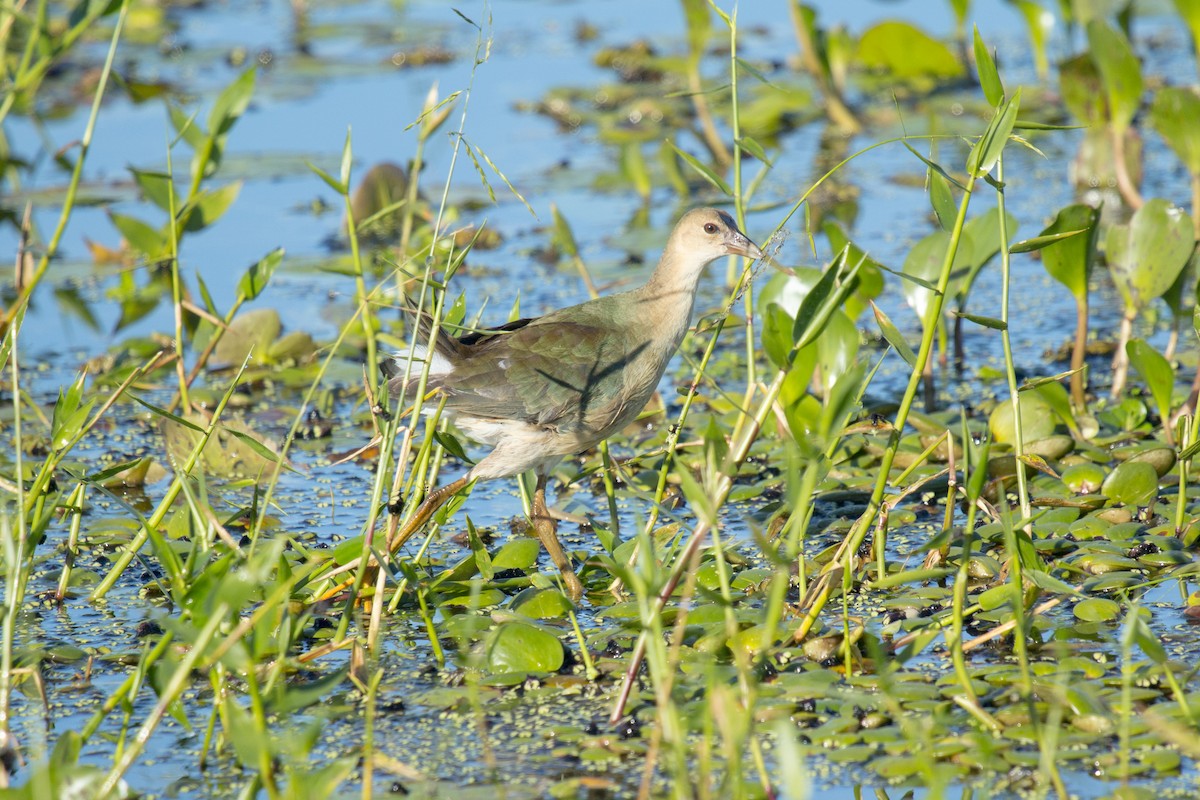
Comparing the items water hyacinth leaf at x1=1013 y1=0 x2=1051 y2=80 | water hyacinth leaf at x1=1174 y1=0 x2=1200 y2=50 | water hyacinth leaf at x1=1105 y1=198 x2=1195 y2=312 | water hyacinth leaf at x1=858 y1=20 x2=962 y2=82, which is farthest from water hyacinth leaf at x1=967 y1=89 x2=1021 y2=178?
water hyacinth leaf at x1=858 y1=20 x2=962 y2=82

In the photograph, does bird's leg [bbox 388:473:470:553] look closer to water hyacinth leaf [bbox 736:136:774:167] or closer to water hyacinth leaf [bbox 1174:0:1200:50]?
water hyacinth leaf [bbox 736:136:774:167]

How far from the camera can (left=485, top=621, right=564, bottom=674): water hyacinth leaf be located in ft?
11.1

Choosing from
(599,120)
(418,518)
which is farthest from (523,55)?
(418,518)

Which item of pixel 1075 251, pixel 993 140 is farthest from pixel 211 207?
pixel 993 140

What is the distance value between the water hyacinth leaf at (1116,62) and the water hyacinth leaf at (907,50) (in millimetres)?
2696

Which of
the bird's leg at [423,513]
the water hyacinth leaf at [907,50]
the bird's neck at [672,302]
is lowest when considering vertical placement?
the bird's leg at [423,513]

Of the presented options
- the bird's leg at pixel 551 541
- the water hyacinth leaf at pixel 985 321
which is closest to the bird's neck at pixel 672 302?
the bird's leg at pixel 551 541

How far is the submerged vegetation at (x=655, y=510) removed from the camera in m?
2.85

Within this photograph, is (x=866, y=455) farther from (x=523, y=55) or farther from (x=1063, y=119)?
(x=523, y=55)

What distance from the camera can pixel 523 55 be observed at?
10477mm

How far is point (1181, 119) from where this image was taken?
17.9 ft

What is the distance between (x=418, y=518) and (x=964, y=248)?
83.1 inches

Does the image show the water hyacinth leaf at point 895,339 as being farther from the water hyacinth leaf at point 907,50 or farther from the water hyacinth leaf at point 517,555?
the water hyacinth leaf at point 907,50

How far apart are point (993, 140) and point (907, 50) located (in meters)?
6.18
